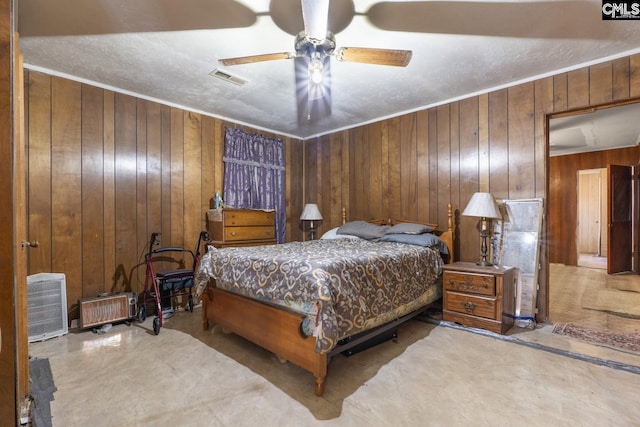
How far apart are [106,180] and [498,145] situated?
14.2 feet

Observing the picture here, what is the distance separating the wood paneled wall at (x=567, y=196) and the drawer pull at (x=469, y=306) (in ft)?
15.5

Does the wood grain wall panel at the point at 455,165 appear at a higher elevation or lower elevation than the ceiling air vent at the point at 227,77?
lower

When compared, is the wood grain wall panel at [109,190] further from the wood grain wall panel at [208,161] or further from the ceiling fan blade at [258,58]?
the ceiling fan blade at [258,58]

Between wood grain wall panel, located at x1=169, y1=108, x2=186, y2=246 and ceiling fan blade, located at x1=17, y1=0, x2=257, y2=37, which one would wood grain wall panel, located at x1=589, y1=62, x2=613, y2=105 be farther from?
wood grain wall panel, located at x1=169, y1=108, x2=186, y2=246

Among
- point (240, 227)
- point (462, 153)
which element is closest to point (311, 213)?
point (240, 227)

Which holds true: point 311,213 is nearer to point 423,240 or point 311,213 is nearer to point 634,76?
point 423,240

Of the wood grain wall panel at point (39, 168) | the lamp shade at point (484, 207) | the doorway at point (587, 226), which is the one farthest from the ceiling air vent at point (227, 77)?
the doorway at point (587, 226)

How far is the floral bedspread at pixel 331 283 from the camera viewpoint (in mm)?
1874

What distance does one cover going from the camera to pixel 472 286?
9.56ft

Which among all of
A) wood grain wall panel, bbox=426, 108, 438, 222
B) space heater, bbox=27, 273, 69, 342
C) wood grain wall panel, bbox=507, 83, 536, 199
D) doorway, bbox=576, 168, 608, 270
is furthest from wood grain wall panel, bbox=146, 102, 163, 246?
doorway, bbox=576, 168, 608, 270

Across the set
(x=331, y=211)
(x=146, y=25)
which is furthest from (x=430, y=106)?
(x=146, y=25)

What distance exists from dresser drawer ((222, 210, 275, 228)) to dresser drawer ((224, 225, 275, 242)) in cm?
5

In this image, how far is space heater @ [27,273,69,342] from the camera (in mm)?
2688

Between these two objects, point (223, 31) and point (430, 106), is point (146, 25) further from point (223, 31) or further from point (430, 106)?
point (430, 106)
